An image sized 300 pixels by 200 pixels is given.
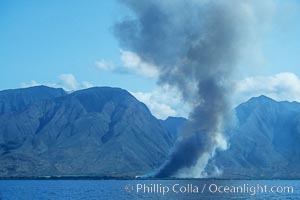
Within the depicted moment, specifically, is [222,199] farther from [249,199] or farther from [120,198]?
[120,198]

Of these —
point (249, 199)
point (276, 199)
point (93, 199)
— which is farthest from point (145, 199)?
point (276, 199)

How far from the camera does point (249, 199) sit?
175875 millimetres

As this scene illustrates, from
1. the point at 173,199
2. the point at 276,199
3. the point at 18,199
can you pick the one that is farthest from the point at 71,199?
the point at 276,199

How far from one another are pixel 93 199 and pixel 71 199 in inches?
352

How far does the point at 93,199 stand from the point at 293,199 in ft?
244

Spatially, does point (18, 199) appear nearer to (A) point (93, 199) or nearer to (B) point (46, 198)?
(B) point (46, 198)

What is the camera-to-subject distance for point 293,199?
17988 cm

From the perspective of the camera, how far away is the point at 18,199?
19075cm

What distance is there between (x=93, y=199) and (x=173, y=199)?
3144 centimetres

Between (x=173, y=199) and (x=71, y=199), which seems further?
(x=71, y=199)

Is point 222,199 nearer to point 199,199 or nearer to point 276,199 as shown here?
point 199,199

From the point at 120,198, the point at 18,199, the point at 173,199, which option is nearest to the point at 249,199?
the point at 173,199

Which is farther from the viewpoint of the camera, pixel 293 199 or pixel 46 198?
pixel 46 198

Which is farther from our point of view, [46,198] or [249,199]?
[46,198]
